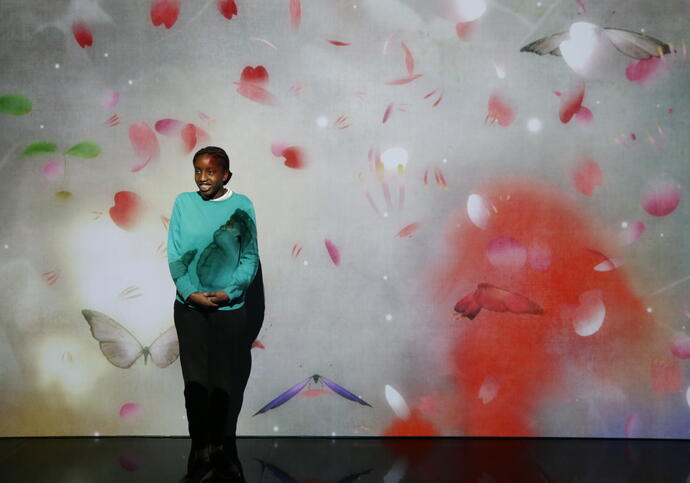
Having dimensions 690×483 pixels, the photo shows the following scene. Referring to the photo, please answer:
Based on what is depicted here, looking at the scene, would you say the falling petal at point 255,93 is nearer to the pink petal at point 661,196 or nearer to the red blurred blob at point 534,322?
the red blurred blob at point 534,322

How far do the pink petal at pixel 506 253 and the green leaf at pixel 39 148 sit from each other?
78.0 inches

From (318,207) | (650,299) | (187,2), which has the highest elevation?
(187,2)

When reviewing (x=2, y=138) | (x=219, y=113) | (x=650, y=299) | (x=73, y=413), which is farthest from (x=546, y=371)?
(x=2, y=138)

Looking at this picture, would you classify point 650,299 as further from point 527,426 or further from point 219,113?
point 219,113

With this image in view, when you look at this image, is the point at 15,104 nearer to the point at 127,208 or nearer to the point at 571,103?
the point at 127,208

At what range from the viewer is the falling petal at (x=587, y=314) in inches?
120

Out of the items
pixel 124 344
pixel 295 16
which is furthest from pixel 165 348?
pixel 295 16

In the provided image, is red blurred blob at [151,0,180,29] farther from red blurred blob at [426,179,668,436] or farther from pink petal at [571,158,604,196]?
A: pink petal at [571,158,604,196]

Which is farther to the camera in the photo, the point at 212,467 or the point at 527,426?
the point at 527,426

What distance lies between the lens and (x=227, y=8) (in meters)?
2.99

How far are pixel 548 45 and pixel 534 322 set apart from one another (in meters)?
1.22

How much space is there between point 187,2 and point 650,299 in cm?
243

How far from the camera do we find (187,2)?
118 inches

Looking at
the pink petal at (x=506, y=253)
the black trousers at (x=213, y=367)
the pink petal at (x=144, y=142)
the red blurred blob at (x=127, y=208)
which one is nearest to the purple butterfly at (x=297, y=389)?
the black trousers at (x=213, y=367)
